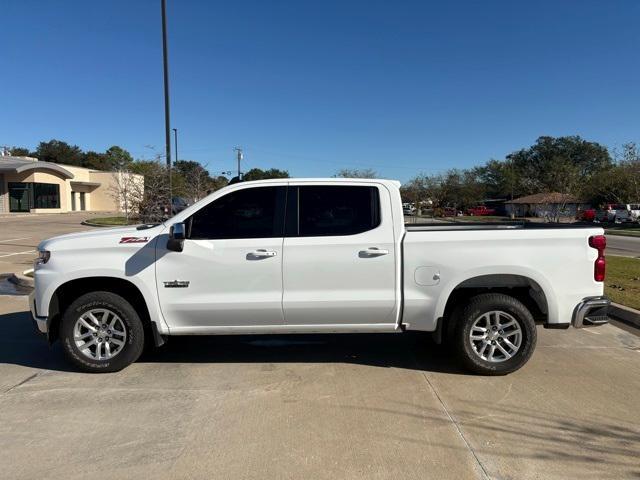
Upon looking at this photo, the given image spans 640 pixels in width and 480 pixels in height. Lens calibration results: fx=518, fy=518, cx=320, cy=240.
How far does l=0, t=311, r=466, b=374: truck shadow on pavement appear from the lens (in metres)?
5.66

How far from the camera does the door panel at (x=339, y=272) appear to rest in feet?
16.5

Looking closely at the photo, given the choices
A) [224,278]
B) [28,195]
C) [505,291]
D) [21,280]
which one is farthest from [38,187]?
[505,291]

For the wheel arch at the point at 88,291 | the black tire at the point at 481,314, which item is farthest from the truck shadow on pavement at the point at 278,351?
the wheel arch at the point at 88,291

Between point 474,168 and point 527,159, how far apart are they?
18.8m

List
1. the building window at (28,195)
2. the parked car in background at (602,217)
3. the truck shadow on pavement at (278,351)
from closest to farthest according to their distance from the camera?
the truck shadow on pavement at (278,351)
the building window at (28,195)
the parked car in background at (602,217)

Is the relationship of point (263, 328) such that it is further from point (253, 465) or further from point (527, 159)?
point (527, 159)

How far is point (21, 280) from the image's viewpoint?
10695 mm

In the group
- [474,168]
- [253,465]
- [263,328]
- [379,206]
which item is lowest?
[253,465]

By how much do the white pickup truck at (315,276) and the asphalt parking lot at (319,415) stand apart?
47 centimetres

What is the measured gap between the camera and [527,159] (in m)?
117

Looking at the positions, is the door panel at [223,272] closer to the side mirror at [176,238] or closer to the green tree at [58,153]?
the side mirror at [176,238]

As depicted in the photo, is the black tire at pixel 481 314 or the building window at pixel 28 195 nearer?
the black tire at pixel 481 314

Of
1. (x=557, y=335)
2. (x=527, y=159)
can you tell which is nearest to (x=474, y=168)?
(x=527, y=159)

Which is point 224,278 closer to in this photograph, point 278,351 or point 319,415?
point 278,351
